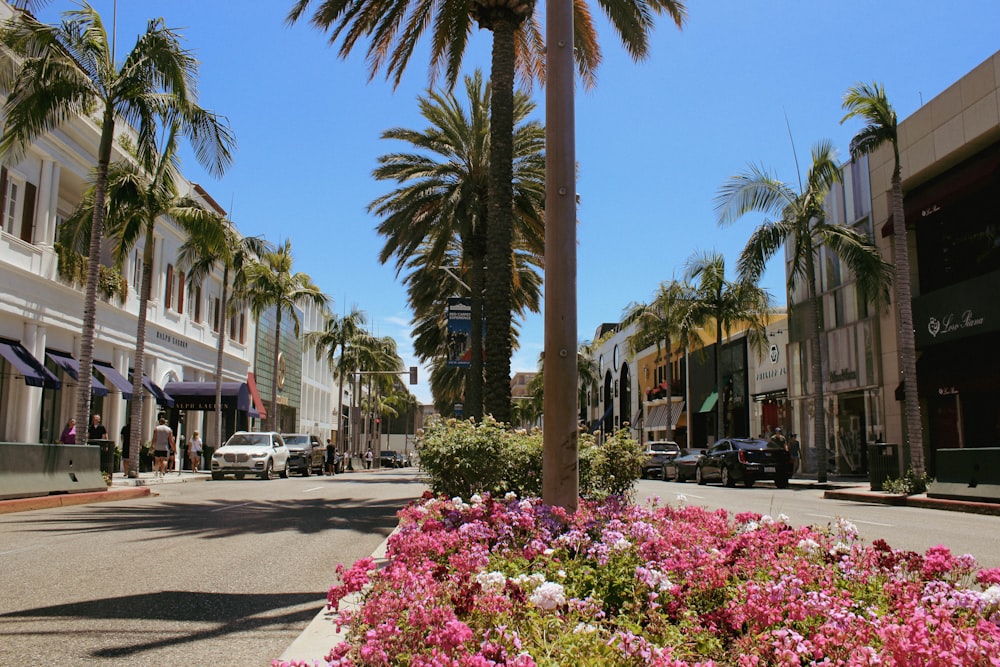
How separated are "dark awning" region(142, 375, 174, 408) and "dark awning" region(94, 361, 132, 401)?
6.63ft

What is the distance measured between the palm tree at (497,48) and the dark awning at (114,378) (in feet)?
57.0

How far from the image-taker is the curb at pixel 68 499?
1406 cm

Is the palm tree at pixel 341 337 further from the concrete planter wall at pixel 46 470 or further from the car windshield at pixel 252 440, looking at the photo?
the concrete planter wall at pixel 46 470

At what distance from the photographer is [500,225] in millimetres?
15445

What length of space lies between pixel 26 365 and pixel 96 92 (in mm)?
8756

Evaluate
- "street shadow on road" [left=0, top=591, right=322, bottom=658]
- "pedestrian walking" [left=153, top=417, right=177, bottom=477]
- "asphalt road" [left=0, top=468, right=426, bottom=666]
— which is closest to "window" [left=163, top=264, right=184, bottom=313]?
"pedestrian walking" [left=153, top=417, right=177, bottom=477]

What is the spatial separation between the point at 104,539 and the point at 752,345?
112ft

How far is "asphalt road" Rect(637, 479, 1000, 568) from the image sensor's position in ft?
33.0

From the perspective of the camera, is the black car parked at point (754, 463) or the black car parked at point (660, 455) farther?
the black car parked at point (660, 455)

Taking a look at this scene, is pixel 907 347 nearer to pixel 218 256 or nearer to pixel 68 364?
pixel 218 256

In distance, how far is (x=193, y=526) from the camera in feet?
40.2

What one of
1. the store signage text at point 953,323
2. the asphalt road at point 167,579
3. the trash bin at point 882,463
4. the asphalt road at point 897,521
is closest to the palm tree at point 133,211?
the asphalt road at point 167,579

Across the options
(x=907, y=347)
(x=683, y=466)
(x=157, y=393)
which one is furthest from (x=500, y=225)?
(x=157, y=393)

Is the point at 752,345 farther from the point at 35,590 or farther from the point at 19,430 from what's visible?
the point at 35,590
